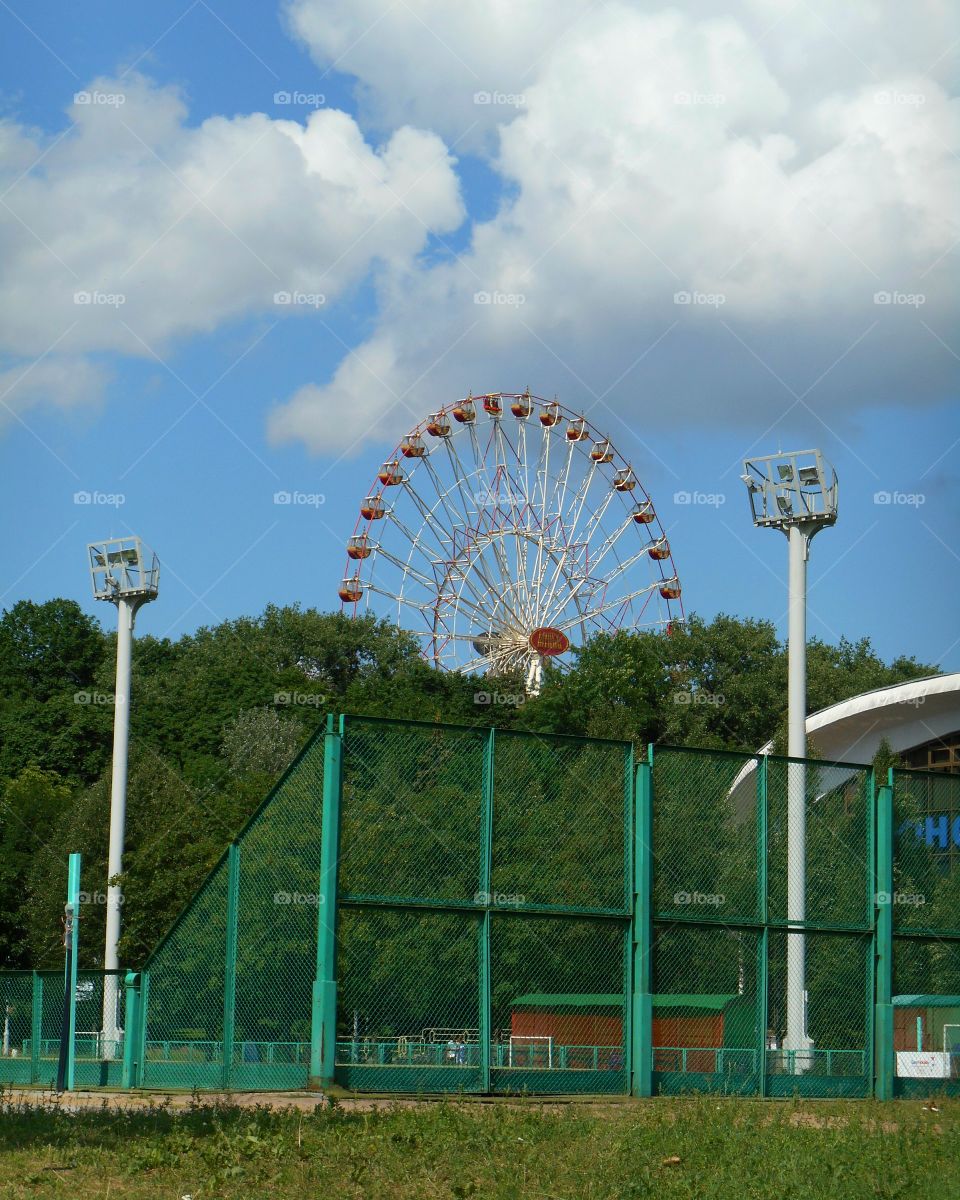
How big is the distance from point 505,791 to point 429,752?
2.65 feet

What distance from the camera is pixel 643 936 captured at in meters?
14.9

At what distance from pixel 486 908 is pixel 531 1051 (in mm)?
1645

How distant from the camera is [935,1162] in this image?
436 inches

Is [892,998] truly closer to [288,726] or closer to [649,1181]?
[649,1181]

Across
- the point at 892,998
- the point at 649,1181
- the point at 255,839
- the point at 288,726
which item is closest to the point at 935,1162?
the point at 649,1181

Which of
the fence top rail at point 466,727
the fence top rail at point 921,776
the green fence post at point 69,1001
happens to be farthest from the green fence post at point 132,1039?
the fence top rail at point 921,776

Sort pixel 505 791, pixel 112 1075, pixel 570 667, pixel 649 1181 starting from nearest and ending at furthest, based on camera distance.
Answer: pixel 649 1181 < pixel 505 791 < pixel 112 1075 < pixel 570 667

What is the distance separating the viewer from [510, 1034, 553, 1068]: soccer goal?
48.0 ft

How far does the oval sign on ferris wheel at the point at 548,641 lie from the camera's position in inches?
2425

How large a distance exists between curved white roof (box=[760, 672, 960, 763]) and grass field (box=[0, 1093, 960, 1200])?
1343 inches

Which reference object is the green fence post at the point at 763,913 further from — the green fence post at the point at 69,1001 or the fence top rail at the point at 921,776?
the green fence post at the point at 69,1001

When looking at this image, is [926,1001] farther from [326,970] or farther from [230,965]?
[230,965]

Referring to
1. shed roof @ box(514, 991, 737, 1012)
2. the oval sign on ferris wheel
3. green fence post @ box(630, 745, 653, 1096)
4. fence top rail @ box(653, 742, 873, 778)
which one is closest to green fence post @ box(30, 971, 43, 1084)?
shed roof @ box(514, 991, 737, 1012)

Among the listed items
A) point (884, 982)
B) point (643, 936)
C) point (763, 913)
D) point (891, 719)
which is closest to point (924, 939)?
point (884, 982)
